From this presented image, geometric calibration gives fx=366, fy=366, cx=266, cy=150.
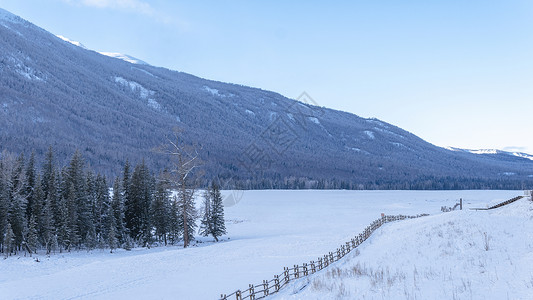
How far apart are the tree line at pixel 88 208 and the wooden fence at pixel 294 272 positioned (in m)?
15.4

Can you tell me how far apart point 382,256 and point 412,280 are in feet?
26.5

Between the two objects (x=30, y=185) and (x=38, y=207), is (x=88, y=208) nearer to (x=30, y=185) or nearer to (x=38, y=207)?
(x=38, y=207)

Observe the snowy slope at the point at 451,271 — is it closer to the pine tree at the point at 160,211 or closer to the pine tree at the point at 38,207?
the pine tree at the point at 160,211

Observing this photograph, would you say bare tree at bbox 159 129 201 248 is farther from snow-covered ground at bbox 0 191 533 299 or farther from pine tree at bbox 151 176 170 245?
pine tree at bbox 151 176 170 245

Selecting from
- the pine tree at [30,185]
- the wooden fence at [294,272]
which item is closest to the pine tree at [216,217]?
the wooden fence at [294,272]

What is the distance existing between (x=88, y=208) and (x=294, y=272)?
97.5ft

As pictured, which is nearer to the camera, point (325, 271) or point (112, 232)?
point (325, 271)

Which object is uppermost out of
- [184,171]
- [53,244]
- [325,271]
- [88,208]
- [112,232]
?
[184,171]

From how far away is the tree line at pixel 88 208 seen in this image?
36.7 metres

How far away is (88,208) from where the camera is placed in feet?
137

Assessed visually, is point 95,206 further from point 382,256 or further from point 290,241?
point 382,256

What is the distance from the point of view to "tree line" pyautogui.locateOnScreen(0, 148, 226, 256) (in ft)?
120

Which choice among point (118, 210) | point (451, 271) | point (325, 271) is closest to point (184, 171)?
point (118, 210)

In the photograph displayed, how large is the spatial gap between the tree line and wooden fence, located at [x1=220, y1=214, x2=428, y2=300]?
15350 mm
